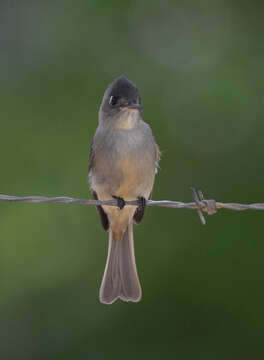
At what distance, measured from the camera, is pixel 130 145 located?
4.43m

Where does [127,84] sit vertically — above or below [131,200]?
above

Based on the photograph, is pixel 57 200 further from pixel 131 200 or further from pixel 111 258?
pixel 111 258

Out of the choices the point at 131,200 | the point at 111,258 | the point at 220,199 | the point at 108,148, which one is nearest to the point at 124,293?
the point at 111,258

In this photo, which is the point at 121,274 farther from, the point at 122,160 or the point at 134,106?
the point at 134,106

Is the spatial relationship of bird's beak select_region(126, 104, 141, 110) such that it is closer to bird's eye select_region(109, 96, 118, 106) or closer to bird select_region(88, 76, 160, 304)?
bird select_region(88, 76, 160, 304)

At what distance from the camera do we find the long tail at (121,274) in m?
4.55

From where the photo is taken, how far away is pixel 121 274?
15.4 feet

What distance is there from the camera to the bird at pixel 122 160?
14.6 feet

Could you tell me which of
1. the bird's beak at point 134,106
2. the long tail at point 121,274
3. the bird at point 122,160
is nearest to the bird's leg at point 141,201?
the bird at point 122,160

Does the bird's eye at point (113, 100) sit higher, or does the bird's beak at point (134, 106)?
the bird's eye at point (113, 100)

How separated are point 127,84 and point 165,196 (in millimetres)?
1596

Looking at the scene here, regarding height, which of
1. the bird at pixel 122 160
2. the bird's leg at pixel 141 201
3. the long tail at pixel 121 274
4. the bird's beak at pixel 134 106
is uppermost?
the bird's beak at pixel 134 106

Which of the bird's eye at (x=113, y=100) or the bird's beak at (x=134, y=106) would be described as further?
the bird's eye at (x=113, y=100)

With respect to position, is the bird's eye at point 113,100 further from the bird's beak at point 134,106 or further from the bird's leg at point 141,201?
the bird's leg at point 141,201
